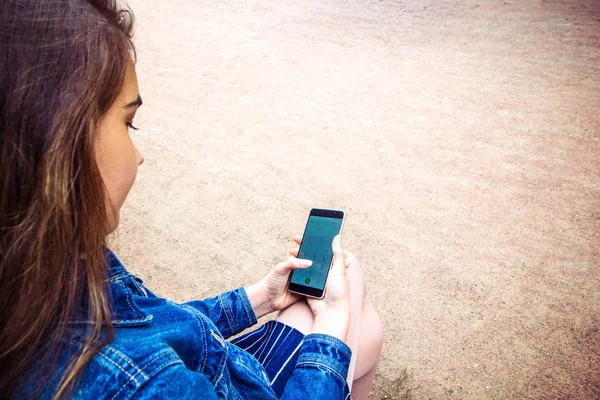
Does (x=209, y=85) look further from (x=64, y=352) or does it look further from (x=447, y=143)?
(x=64, y=352)

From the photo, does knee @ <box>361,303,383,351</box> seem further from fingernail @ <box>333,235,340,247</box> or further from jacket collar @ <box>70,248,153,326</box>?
jacket collar @ <box>70,248,153,326</box>

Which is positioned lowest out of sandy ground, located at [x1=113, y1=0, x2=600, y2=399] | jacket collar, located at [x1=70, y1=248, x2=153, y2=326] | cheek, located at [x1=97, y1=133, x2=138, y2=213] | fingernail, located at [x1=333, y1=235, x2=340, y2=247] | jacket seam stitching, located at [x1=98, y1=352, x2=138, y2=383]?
sandy ground, located at [x1=113, y1=0, x2=600, y2=399]

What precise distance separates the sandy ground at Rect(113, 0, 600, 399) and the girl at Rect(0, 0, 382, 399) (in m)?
1.32

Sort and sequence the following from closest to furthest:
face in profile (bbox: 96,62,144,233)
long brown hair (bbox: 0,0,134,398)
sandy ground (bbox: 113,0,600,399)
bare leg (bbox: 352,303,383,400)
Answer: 1. long brown hair (bbox: 0,0,134,398)
2. face in profile (bbox: 96,62,144,233)
3. bare leg (bbox: 352,303,383,400)
4. sandy ground (bbox: 113,0,600,399)

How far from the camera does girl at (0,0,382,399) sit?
0.72 metres

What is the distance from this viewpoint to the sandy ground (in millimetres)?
1959

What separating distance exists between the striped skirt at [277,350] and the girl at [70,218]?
0.24 meters

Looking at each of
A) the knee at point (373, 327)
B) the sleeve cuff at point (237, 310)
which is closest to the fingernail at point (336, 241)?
the knee at point (373, 327)

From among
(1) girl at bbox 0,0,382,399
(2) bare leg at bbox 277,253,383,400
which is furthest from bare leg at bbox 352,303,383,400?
(1) girl at bbox 0,0,382,399

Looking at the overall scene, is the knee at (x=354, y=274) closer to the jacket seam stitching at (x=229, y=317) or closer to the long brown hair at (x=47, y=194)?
the jacket seam stitching at (x=229, y=317)

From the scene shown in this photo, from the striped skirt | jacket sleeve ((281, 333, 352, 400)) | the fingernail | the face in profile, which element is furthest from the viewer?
the fingernail

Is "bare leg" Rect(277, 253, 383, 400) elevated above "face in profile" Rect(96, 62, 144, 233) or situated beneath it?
situated beneath

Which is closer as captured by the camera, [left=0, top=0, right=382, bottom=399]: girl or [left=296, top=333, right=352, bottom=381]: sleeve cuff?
[left=0, top=0, right=382, bottom=399]: girl

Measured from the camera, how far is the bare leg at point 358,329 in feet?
4.24
